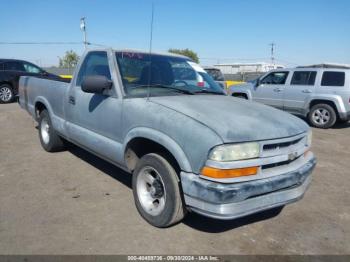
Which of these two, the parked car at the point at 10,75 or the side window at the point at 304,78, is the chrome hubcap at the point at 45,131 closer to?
the parked car at the point at 10,75

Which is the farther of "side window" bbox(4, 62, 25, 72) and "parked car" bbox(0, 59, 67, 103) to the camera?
"side window" bbox(4, 62, 25, 72)

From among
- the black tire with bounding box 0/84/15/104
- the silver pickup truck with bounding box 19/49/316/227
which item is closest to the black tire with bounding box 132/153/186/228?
the silver pickup truck with bounding box 19/49/316/227

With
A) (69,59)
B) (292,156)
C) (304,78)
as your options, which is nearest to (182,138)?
(292,156)

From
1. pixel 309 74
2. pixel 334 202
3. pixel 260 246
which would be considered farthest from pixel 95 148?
pixel 309 74

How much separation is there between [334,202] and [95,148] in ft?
10.6

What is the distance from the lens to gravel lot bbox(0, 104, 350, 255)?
3.07m

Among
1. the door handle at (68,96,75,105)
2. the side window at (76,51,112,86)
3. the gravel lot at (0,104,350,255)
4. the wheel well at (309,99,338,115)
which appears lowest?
the gravel lot at (0,104,350,255)

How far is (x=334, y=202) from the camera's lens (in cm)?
427

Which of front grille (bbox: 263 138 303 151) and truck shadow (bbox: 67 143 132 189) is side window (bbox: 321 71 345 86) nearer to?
front grille (bbox: 263 138 303 151)

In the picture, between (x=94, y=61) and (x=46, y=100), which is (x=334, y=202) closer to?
(x=94, y=61)

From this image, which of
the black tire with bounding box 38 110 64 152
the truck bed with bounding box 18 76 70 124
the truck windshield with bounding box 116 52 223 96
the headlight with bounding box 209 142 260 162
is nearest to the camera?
the headlight with bounding box 209 142 260 162

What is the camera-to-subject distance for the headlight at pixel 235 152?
2.70 meters

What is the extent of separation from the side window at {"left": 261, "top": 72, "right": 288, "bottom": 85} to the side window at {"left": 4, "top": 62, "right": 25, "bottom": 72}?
381 inches

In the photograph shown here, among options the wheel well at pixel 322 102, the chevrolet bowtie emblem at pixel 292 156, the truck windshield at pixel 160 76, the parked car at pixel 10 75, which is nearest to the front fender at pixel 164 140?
the truck windshield at pixel 160 76
